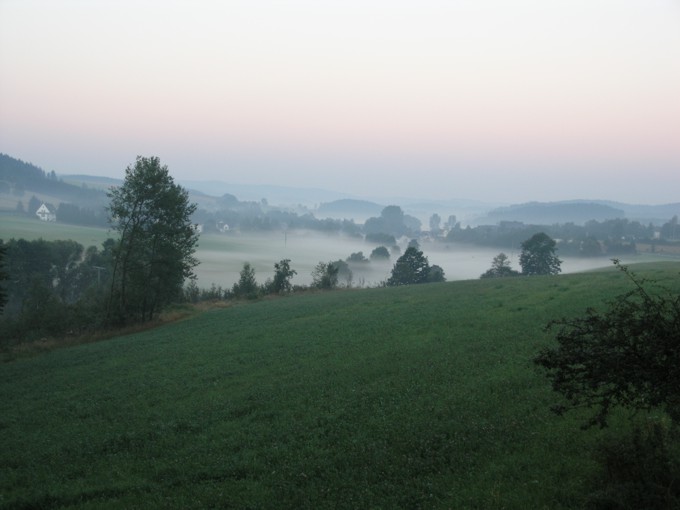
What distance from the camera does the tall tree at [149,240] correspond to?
1561 inches

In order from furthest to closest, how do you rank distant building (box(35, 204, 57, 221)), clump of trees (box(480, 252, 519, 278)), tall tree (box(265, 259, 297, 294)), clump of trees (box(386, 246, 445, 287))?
1. distant building (box(35, 204, 57, 221))
2. clump of trees (box(386, 246, 445, 287))
3. clump of trees (box(480, 252, 519, 278))
4. tall tree (box(265, 259, 297, 294))

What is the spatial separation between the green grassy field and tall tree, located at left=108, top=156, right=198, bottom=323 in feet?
56.9

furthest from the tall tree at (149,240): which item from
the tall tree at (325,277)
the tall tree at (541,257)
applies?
the tall tree at (541,257)

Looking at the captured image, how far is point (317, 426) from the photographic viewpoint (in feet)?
40.0

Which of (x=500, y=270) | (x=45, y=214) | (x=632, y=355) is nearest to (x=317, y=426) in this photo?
(x=632, y=355)

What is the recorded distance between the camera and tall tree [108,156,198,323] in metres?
39.7

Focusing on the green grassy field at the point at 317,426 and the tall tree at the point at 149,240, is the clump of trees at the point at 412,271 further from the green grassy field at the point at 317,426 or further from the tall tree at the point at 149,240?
the green grassy field at the point at 317,426

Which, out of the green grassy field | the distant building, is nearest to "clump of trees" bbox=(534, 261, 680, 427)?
the green grassy field

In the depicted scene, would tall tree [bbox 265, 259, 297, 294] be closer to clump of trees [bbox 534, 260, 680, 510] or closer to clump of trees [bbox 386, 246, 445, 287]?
clump of trees [bbox 386, 246, 445, 287]

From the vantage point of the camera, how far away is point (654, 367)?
6133mm

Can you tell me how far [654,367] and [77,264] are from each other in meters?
103

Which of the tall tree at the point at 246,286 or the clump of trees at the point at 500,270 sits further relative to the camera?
the clump of trees at the point at 500,270

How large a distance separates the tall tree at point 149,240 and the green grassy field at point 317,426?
56.9ft

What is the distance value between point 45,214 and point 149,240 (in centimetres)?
15428
